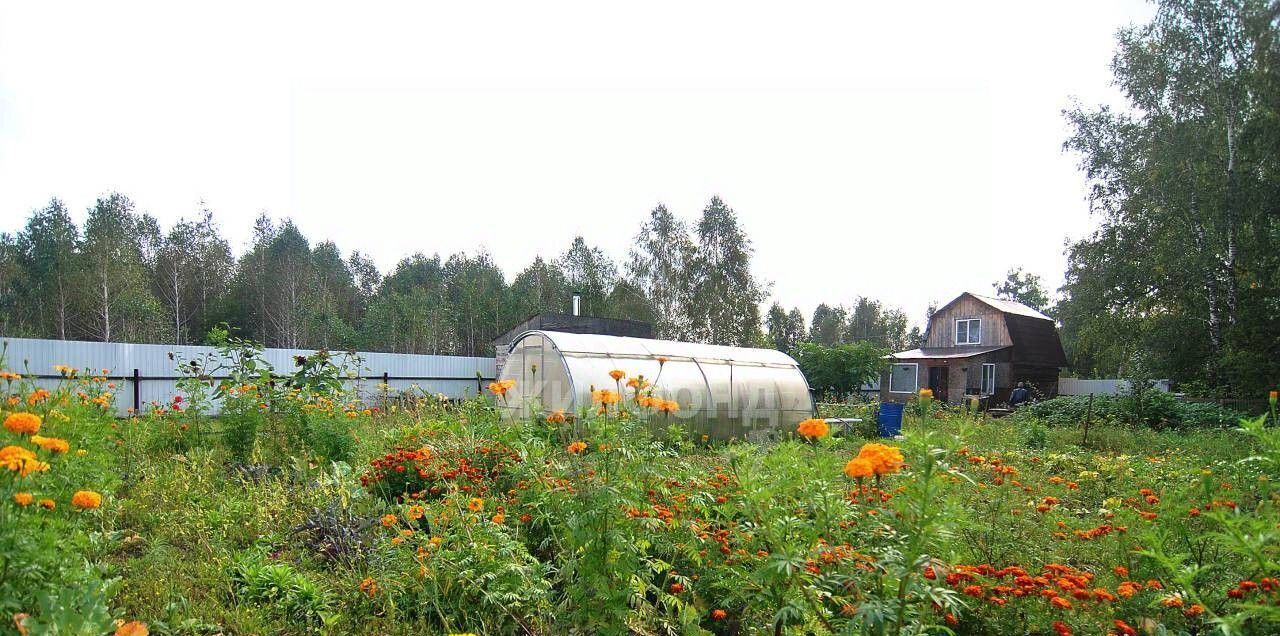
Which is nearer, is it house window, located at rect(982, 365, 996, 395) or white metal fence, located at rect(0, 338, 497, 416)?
white metal fence, located at rect(0, 338, 497, 416)

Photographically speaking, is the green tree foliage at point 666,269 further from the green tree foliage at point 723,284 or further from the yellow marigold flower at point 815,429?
the yellow marigold flower at point 815,429

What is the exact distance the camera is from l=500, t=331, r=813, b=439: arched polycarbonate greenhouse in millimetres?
8992

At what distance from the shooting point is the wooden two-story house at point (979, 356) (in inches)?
955

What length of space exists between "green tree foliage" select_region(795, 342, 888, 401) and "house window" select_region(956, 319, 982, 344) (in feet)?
22.0

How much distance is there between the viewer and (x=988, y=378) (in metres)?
24.5

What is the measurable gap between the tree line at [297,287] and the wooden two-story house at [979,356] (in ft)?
21.5

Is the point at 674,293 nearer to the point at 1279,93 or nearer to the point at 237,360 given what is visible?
the point at 1279,93

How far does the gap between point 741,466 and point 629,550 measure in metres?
0.58

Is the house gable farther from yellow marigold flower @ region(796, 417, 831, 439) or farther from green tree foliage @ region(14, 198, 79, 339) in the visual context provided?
green tree foliage @ region(14, 198, 79, 339)

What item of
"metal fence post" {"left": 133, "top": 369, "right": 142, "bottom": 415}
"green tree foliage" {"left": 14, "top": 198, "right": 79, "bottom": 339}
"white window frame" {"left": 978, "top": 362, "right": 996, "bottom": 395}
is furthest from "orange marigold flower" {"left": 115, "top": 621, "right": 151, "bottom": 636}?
"green tree foliage" {"left": 14, "top": 198, "right": 79, "bottom": 339}

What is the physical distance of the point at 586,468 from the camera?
2834 millimetres

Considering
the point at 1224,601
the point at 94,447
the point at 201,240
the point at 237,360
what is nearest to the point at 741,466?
the point at 1224,601

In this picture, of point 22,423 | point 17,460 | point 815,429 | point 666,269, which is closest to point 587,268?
point 666,269

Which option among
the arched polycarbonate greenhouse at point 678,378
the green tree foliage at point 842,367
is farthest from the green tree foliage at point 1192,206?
the arched polycarbonate greenhouse at point 678,378
